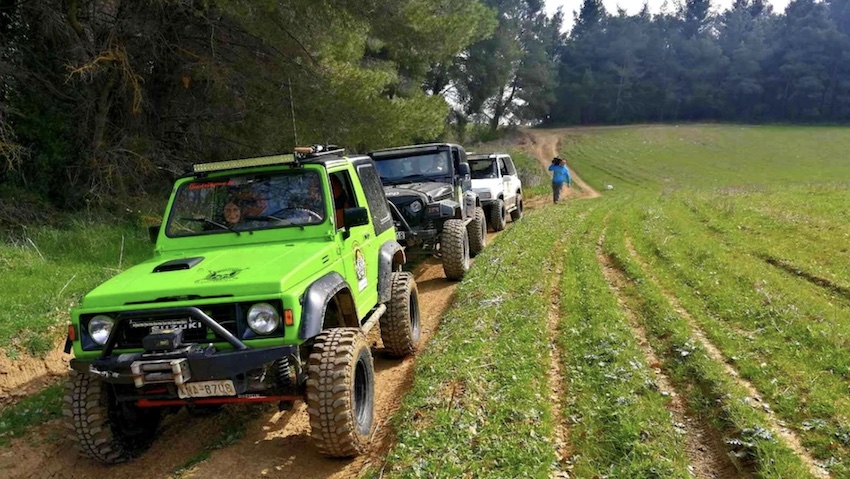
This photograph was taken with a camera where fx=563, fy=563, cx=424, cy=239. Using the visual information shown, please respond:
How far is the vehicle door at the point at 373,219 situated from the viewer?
5.12m

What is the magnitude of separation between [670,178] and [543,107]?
2982 centimetres

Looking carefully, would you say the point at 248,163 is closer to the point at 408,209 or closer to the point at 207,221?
the point at 207,221

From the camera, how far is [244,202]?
4.67 m

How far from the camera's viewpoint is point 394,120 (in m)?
14.2

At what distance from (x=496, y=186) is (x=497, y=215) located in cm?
70

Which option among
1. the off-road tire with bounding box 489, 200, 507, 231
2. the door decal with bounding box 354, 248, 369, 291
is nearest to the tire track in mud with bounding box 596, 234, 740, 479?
the door decal with bounding box 354, 248, 369, 291

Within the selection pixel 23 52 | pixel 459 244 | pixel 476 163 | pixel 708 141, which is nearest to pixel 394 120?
pixel 476 163

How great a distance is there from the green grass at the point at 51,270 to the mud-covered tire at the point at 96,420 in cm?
246

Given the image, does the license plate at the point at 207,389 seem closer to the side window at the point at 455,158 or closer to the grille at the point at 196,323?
the grille at the point at 196,323

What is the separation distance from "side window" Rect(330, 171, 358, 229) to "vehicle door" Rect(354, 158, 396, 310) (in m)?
0.22

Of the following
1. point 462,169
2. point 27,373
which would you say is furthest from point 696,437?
point 462,169

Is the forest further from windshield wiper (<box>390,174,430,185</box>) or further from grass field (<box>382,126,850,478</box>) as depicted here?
grass field (<box>382,126,850,478</box>)

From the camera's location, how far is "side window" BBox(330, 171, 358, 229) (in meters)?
4.93

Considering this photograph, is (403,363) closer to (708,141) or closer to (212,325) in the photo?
(212,325)
